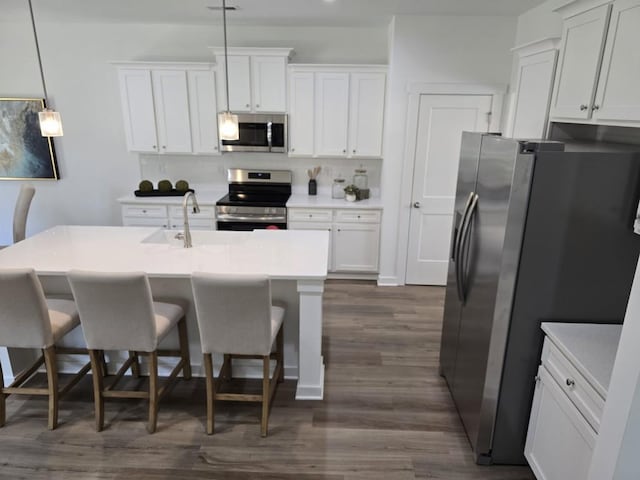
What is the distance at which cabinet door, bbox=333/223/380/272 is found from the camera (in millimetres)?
4520

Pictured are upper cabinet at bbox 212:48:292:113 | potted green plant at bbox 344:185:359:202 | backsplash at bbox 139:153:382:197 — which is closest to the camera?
upper cabinet at bbox 212:48:292:113

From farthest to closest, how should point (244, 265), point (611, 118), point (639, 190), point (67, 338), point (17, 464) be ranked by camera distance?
point (67, 338), point (244, 265), point (17, 464), point (611, 118), point (639, 190)

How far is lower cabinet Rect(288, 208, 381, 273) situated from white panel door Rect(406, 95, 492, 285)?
1.33 ft

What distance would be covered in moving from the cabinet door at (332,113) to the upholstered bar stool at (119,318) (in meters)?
2.67

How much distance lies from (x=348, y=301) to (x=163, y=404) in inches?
80.5

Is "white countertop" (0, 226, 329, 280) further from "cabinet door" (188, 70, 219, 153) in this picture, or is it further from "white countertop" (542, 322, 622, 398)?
"cabinet door" (188, 70, 219, 153)

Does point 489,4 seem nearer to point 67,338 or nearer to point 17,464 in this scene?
point 67,338

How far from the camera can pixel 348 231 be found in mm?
4531

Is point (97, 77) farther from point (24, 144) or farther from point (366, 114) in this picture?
point (366, 114)

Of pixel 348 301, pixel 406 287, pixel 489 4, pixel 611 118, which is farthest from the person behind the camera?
pixel 406 287

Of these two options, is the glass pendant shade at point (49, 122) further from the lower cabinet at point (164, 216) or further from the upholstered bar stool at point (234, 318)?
the lower cabinet at point (164, 216)

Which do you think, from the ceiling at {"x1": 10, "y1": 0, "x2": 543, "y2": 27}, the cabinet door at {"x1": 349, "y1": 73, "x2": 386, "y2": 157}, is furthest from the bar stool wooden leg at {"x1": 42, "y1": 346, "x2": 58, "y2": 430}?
the cabinet door at {"x1": 349, "y1": 73, "x2": 386, "y2": 157}

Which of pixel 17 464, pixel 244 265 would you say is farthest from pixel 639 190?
pixel 17 464

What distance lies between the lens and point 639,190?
1.76 metres
